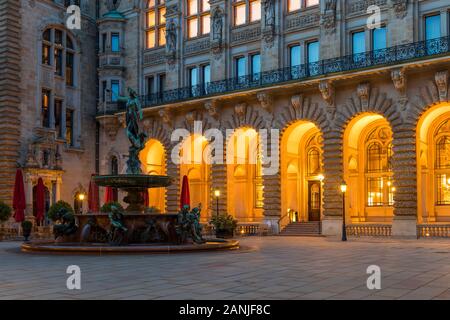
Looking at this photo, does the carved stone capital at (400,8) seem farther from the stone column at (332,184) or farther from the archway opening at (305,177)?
the archway opening at (305,177)

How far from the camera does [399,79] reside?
1256 inches

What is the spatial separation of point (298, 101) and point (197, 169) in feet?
38.9

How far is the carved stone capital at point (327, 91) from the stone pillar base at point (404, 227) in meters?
7.75

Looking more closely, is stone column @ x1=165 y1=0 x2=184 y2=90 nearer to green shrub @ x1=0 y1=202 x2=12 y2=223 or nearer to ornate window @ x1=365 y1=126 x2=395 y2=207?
ornate window @ x1=365 y1=126 x2=395 y2=207

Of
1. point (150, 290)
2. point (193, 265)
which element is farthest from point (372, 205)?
point (150, 290)

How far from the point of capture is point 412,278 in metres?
13.6

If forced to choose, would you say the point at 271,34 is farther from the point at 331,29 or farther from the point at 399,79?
the point at 399,79

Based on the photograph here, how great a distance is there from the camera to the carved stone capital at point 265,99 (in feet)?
122

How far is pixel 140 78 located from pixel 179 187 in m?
9.58

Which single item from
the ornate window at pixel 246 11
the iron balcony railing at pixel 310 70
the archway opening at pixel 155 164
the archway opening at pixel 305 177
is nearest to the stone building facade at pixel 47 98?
the iron balcony railing at pixel 310 70

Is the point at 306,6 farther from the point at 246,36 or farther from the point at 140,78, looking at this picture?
the point at 140,78

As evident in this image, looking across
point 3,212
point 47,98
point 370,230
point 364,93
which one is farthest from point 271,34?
point 3,212

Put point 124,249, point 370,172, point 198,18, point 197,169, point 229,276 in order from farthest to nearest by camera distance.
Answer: point 197,169 < point 198,18 < point 370,172 < point 124,249 < point 229,276

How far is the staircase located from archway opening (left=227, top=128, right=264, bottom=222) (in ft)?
15.2
